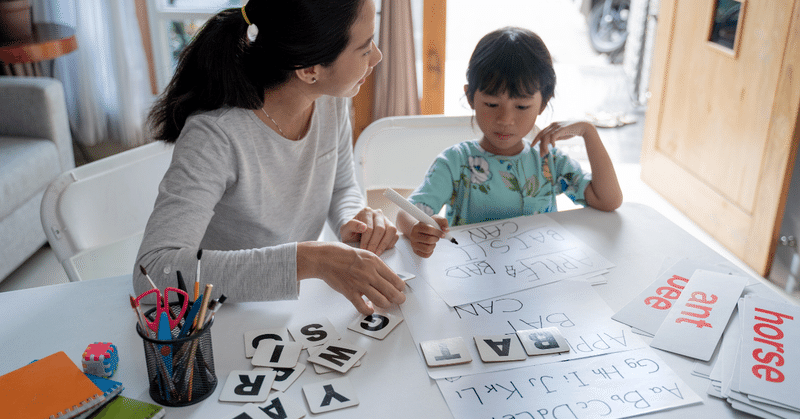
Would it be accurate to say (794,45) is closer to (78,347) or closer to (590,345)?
(590,345)

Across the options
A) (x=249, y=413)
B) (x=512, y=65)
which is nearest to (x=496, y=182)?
(x=512, y=65)

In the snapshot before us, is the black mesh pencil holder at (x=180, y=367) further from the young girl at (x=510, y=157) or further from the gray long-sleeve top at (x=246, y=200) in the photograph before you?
the young girl at (x=510, y=157)

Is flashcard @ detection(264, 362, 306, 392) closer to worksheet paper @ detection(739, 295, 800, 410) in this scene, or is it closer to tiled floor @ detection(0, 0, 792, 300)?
worksheet paper @ detection(739, 295, 800, 410)

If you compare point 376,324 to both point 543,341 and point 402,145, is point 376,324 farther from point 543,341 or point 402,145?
point 402,145

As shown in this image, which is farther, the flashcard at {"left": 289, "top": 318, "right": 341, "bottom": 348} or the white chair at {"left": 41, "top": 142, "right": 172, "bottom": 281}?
the white chair at {"left": 41, "top": 142, "right": 172, "bottom": 281}

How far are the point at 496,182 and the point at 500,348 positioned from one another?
1.88 ft

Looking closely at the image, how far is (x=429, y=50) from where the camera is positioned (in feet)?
8.83

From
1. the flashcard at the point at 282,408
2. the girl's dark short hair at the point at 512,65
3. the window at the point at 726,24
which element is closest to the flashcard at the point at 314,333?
the flashcard at the point at 282,408

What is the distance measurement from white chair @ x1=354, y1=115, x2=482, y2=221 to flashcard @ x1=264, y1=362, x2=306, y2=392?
0.81 metres

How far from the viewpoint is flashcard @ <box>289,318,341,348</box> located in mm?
879

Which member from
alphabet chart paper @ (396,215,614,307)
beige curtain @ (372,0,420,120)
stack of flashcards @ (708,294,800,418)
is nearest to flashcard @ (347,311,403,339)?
alphabet chart paper @ (396,215,614,307)

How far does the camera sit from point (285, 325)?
92 cm

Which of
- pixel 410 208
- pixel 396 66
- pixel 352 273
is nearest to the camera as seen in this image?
pixel 352 273

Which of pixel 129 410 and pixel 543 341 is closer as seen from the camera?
pixel 129 410
